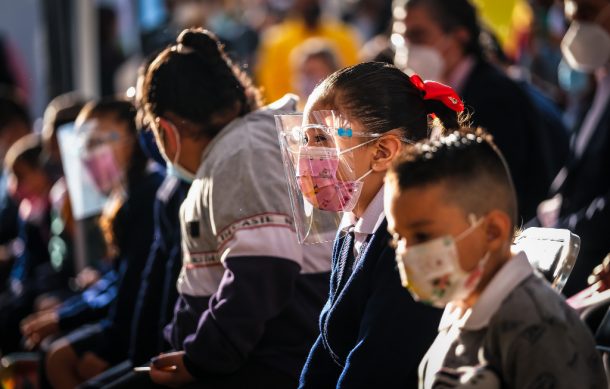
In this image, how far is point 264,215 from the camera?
354 cm

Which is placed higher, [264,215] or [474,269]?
[474,269]

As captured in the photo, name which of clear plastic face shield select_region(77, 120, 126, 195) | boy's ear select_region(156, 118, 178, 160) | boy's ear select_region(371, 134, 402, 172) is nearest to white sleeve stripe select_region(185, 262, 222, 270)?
boy's ear select_region(156, 118, 178, 160)

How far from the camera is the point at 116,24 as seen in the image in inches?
397

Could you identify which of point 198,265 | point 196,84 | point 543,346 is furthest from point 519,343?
point 196,84

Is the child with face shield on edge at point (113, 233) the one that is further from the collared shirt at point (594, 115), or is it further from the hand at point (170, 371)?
the collared shirt at point (594, 115)

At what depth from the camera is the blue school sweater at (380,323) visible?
2768 millimetres

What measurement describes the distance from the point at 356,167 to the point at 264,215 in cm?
61

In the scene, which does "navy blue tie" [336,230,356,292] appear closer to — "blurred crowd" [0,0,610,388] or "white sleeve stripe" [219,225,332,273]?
"blurred crowd" [0,0,610,388]

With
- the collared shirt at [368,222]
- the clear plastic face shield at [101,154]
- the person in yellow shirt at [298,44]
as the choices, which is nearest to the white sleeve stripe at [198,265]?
the collared shirt at [368,222]

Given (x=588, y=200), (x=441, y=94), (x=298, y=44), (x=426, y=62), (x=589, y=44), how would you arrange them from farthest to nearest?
(x=298, y=44)
(x=426, y=62)
(x=589, y=44)
(x=588, y=200)
(x=441, y=94)

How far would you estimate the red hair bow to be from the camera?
298cm

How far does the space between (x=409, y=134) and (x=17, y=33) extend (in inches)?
318

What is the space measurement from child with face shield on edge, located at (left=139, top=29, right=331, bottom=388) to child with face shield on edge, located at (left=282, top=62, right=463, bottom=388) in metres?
0.41

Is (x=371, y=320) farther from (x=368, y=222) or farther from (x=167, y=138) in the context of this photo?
(x=167, y=138)
